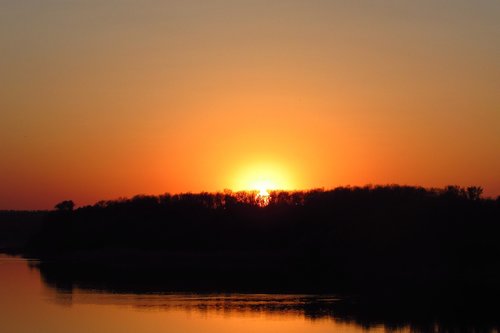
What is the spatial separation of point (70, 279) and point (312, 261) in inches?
785

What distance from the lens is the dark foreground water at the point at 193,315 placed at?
105 feet

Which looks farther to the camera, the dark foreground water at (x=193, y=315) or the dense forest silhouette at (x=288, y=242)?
the dense forest silhouette at (x=288, y=242)

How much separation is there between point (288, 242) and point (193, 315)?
145 ft

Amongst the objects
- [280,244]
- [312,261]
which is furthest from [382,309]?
[280,244]

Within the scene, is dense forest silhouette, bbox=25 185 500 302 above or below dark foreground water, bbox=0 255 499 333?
above

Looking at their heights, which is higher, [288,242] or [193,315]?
[288,242]

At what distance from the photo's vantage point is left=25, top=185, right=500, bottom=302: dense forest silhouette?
53500mm

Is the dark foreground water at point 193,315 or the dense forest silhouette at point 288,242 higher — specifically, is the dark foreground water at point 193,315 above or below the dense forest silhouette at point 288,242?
below

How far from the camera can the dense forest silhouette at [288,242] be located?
53500 mm

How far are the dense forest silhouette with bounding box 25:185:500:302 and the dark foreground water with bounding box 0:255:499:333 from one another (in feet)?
20.3

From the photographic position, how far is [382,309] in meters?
37.8

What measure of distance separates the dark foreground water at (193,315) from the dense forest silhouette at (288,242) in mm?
6197

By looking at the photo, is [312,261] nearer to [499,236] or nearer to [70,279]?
[499,236]

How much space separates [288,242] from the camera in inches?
3127
